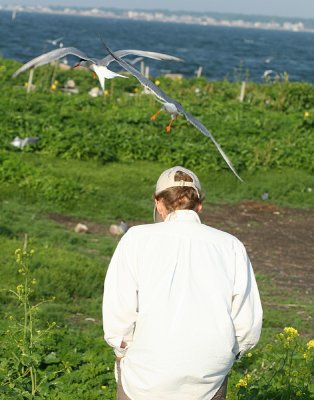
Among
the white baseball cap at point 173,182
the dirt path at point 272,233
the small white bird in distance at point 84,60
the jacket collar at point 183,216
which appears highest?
the small white bird in distance at point 84,60

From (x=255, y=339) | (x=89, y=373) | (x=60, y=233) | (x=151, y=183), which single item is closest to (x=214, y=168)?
(x=151, y=183)

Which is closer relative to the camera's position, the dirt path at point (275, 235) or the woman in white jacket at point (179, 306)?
the woman in white jacket at point (179, 306)

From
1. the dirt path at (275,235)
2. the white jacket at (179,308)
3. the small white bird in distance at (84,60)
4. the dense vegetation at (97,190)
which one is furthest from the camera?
the dirt path at (275,235)

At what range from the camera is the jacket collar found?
135 inches

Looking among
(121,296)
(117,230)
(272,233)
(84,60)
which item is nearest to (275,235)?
(272,233)

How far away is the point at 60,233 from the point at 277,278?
245 centimetres

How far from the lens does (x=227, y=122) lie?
52.9ft

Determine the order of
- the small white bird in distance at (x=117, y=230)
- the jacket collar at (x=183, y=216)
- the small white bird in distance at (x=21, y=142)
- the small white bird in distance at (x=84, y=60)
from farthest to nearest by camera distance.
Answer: the small white bird in distance at (x=21, y=142) < the small white bird in distance at (x=117, y=230) < the small white bird in distance at (x=84, y=60) < the jacket collar at (x=183, y=216)

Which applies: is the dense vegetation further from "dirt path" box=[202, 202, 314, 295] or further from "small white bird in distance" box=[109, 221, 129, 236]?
"dirt path" box=[202, 202, 314, 295]

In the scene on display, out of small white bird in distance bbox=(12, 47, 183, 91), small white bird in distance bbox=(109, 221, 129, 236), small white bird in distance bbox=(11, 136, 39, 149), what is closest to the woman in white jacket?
small white bird in distance bbox=(12, 47, 183, 91)

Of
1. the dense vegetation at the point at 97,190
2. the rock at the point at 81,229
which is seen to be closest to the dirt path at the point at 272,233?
the rock at the point at 81,229

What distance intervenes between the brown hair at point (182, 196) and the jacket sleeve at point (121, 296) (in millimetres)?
223

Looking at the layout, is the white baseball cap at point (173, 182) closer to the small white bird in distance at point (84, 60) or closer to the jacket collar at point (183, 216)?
the jacket collar at point (183, 216)

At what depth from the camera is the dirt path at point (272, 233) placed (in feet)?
33.3
